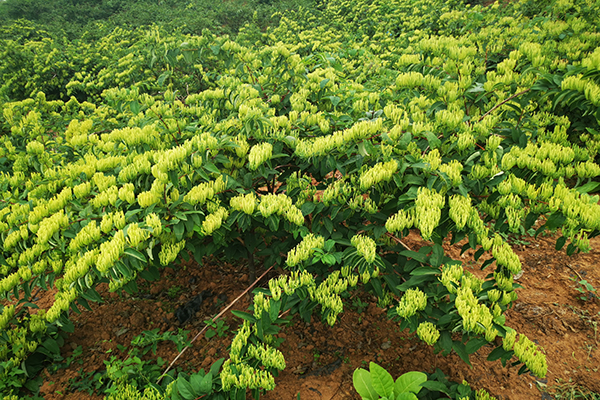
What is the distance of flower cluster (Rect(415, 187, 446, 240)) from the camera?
1.27 meters

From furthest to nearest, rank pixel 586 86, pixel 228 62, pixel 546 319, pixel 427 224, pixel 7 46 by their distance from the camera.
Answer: pixel 7 46, pixel 228 62, pixel 546 319, pixel 586 86, pixel 427 224

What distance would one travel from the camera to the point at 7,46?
26.9 ft

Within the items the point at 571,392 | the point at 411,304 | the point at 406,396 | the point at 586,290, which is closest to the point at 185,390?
the point at 406,396

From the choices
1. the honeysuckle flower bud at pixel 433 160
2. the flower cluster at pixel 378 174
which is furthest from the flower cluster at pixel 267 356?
the honeysuckle flower bud at pixel 433 160

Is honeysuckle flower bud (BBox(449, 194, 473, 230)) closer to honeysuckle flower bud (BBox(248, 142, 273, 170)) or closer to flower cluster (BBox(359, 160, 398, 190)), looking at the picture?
flower cluster (BBox(359, 160, 398, 190))

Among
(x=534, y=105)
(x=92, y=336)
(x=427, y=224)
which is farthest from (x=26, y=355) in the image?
(x=534, y=105)

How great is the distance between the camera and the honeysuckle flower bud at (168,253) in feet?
5.40

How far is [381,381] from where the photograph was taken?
1.45 metres

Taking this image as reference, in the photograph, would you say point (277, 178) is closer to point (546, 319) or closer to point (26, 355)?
point (26, 355)

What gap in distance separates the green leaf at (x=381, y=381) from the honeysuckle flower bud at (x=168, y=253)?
3.45 feet

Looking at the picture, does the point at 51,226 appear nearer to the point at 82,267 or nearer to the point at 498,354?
the point at 82,267

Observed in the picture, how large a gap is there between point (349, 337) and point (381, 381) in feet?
3.32

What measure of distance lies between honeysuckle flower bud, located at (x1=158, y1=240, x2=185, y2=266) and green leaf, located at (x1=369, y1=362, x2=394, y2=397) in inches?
41.5

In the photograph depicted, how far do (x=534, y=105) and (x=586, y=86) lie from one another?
643mm
